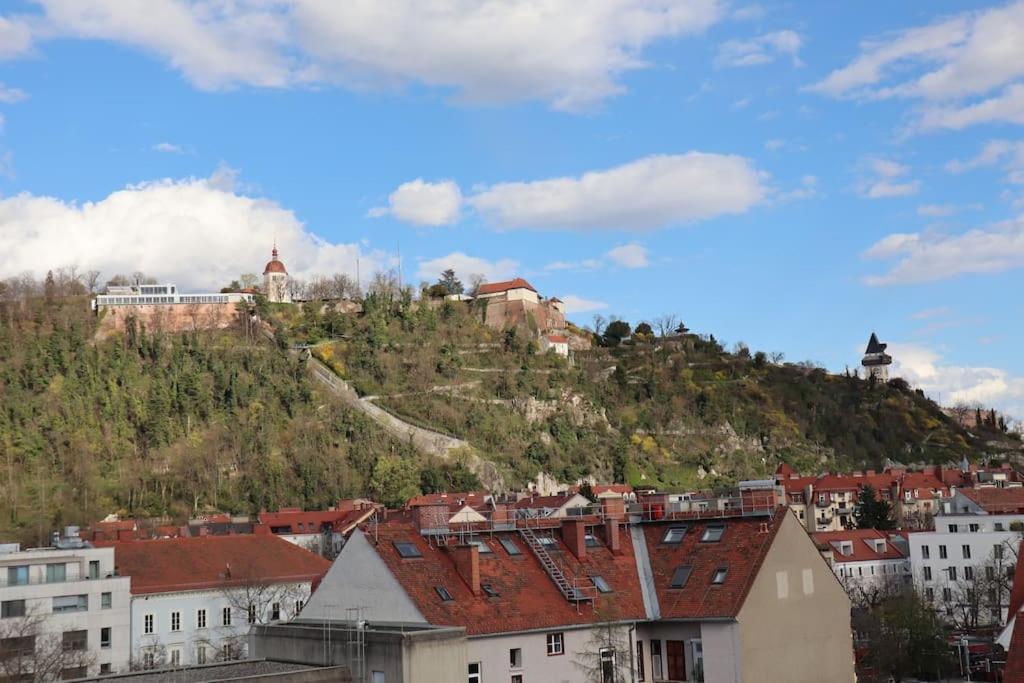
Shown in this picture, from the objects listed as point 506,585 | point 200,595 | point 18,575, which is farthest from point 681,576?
point 18,575

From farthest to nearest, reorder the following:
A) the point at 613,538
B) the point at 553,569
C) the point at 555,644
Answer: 1. the point at 613,538
2. the point at 553,569
3. the point at 555,644

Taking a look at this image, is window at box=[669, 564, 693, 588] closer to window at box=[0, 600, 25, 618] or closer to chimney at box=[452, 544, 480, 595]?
chimney at box=[452, 544, 480, 595]

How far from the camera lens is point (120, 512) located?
79.8 meters

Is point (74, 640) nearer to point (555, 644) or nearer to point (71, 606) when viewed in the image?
point (71, 606)

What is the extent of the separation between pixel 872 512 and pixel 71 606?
57026 millimetres

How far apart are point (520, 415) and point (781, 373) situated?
1807 inches

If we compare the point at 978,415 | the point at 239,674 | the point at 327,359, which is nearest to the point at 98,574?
the point at 239,674

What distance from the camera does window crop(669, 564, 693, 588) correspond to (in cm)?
2562

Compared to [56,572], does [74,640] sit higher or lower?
lower

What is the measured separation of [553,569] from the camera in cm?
2552

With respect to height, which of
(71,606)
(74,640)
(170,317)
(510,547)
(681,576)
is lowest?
(74,640)

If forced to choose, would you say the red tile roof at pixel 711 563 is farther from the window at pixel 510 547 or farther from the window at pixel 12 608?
the window at pixel 12 608

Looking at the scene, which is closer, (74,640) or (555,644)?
(555,644)

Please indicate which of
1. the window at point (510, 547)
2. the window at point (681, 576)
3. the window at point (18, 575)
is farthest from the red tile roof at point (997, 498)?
the window at point (18, 575)
